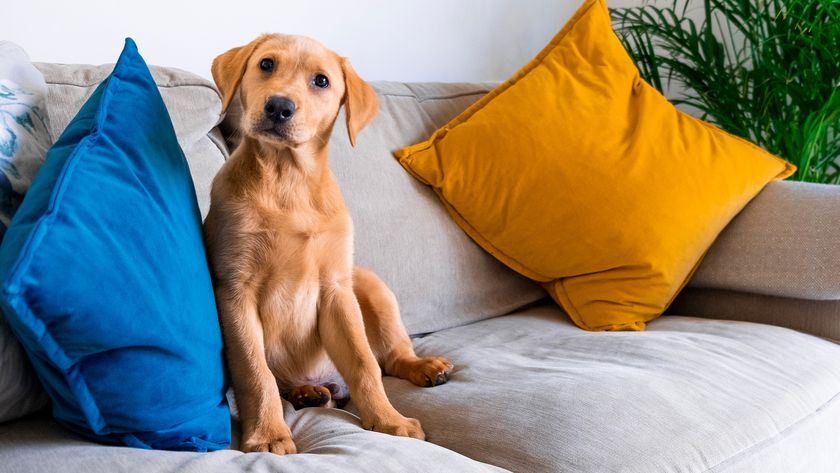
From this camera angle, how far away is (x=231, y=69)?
174 centimetres

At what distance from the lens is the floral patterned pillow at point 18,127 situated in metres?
1.33

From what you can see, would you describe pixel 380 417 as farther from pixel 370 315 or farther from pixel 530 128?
pixel 530 128

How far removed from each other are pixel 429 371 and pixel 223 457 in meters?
0.65

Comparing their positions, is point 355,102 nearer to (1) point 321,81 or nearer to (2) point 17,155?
(1) point 321,81

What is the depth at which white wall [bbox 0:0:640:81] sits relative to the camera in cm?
236

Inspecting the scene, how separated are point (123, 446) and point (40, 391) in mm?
185

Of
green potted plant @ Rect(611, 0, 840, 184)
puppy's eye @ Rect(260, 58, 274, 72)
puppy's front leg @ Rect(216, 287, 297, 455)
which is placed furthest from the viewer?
green potted plant @ Rect(611, 0, 840, 184)

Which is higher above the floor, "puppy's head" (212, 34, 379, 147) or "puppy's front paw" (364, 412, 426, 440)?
"puppy's head" (212, 34, 379, 147)

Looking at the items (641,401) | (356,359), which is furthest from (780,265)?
(356,359)

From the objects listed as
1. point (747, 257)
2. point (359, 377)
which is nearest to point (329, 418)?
point (359, 377)

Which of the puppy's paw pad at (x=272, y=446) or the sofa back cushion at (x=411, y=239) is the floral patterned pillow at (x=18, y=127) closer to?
the puppy's paw pad at (x=272, y=446)

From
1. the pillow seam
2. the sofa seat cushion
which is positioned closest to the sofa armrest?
the sofa seat cushion

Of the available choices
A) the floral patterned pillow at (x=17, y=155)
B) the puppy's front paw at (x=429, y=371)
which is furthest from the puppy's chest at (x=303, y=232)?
the floral patterned pillow at (x=17, y=155)

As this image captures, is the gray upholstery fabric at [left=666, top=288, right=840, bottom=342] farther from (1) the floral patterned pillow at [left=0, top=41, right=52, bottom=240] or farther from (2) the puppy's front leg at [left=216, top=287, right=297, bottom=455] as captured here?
(1) the floral patterned pillow at [left=0, top=41, right=52, bottom=240]
